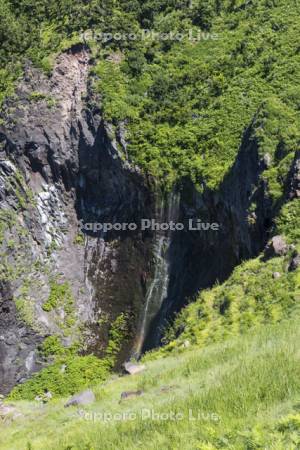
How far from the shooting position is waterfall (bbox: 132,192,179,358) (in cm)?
2909

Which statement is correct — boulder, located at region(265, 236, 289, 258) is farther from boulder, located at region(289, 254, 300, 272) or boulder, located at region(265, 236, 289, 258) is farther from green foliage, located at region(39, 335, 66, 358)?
green foliage, located at region(39, 335, 66, 358)

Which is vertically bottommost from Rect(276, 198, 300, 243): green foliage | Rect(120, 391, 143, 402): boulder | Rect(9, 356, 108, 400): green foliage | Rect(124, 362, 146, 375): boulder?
Rect(9, 356, 108, 400): green foliage

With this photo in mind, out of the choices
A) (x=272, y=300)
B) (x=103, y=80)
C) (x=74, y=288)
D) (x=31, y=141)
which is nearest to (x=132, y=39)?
(x=103, y=80)

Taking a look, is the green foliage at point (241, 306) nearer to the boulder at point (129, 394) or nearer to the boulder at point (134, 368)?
the boulder at point (134, 368)

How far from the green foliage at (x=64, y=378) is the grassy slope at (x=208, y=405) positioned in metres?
14.5

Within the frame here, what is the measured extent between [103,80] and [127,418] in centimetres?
2829

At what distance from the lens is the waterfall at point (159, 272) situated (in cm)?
2909

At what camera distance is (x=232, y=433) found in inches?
254

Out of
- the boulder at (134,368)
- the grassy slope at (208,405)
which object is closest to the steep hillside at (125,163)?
the boulder at (134,368)

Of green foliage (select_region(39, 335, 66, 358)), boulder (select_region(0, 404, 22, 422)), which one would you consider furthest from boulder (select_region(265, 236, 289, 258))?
green foliage (select_region(39, 335, 66, 358))

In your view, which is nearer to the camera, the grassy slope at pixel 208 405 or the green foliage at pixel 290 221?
the grassy slope at pixel 208 405

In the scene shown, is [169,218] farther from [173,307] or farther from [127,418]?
[127,418]

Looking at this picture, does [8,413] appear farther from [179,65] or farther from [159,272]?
[179,65]

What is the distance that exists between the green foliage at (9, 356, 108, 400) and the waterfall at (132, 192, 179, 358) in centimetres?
241
